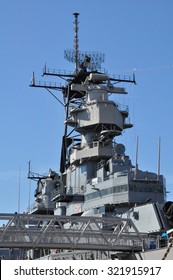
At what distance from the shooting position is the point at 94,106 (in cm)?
4841

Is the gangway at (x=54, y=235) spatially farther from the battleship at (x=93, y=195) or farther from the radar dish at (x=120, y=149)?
the radar dish at (x=120, y=149)

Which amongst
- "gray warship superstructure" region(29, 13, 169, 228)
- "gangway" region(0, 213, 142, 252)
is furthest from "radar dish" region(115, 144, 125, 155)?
"gangway" region(0, 213, 142, 252)

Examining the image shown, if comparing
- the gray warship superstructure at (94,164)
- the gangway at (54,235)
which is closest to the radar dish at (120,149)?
the gray warship superstructure at (94,164)

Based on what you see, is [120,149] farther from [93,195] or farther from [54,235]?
[54,235]

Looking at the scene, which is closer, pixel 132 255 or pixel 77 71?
pixel 132 255

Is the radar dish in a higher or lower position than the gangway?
higher

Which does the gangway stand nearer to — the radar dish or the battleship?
the battleship

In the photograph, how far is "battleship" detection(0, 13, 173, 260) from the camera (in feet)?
100

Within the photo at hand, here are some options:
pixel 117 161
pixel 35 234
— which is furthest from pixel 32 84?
pixel 35 234

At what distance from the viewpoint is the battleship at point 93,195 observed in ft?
100

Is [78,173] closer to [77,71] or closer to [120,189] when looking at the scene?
[120,189]

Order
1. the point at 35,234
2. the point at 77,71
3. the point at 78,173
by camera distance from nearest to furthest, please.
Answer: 1. the point at 35,234
2. the point at 78,173
3. the point at 77,71

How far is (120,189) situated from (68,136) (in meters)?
15.0

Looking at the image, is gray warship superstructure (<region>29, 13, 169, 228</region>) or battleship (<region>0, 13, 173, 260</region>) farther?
gray warship superstructure (<region>29, 13, 169, 228</region>)
